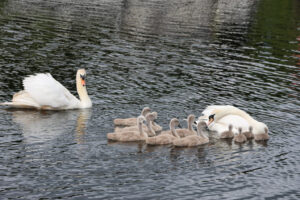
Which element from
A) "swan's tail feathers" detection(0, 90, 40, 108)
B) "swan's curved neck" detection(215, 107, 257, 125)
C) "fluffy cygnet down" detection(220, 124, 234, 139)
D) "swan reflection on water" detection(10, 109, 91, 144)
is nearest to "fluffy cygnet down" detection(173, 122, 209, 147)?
"fluffy cygnet down" detection(220, 124, 234, 139)

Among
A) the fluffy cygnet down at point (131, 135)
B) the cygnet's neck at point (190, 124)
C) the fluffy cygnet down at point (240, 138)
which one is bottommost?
the fluffy cygnet down at point (240, 138)

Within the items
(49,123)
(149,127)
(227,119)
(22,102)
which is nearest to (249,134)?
(227,119)

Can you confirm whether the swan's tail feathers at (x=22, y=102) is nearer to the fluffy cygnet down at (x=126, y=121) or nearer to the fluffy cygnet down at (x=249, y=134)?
the fluffy cygnet down at (x=126, y=121)

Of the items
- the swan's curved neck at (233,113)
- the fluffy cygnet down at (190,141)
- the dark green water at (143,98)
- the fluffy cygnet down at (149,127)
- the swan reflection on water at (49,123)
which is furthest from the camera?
the swan's curved neck at (233,113)

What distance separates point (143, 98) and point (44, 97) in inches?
158

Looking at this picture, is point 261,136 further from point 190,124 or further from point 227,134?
point 190,124

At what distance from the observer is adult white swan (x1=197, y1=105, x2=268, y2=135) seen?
65.6ft

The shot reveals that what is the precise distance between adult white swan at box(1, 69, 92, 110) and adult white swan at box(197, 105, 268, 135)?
4.68m

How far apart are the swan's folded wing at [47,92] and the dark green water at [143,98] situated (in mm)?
431

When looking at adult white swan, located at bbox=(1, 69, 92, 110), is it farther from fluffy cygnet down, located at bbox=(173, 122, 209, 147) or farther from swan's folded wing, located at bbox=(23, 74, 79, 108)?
fluffy cygnet down, located at bbox=(173, 122, 209, 147)

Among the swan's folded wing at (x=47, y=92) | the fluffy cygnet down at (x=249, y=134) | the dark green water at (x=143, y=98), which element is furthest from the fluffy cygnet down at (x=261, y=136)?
the swan's folded wing at (x=47, y=92)

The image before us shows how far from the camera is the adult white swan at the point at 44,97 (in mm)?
21688

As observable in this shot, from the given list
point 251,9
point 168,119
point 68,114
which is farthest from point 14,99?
point 251,9

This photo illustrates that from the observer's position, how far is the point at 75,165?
16.0 metres
